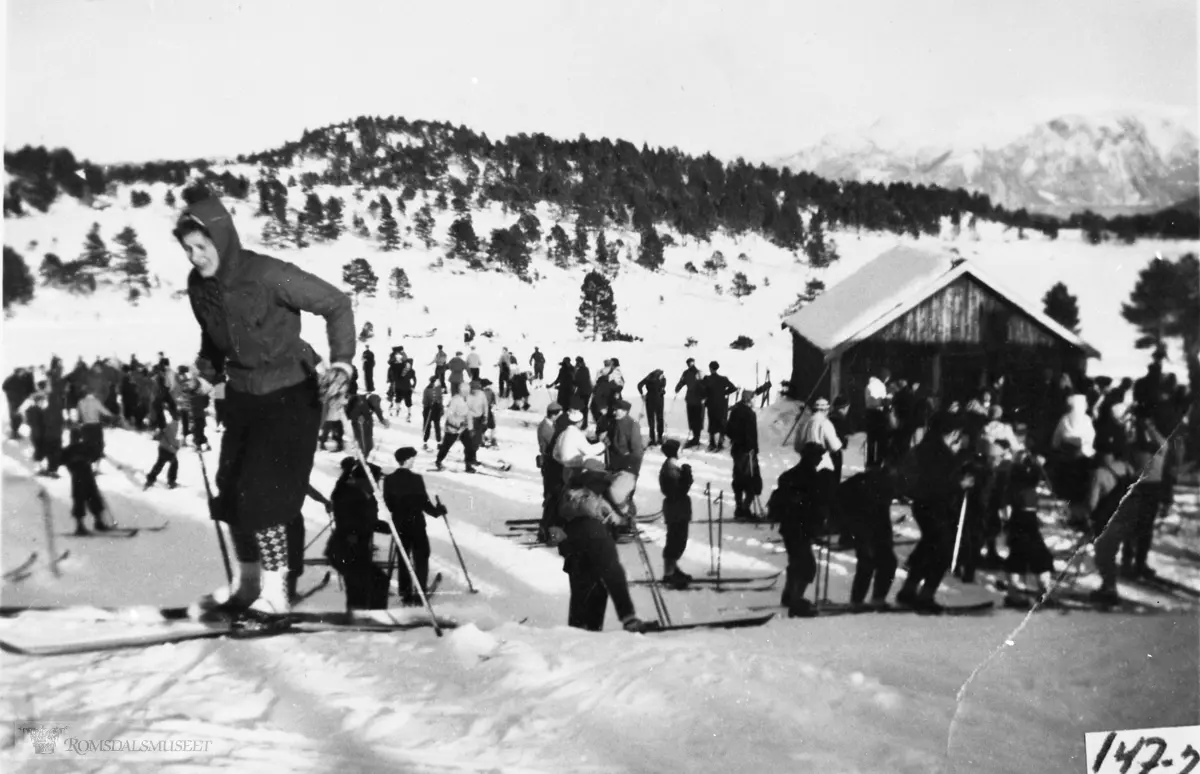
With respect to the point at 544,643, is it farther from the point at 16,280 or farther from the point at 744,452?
the point at 16,280

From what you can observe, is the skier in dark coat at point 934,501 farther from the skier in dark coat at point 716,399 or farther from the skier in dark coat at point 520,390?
the skier in dark coat at point 520,390

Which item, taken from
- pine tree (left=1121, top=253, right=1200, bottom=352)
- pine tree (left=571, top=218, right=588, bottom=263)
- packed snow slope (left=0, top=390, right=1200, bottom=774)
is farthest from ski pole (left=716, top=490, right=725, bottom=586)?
pine tree (left=1121, top=253, right=1200, bottom=352)

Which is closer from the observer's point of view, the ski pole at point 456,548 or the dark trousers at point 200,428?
the dark trousers at point 200,428

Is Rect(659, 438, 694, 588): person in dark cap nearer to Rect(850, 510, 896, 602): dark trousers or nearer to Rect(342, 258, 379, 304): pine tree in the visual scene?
Rect(850, 510, 896, 602): dark trousers

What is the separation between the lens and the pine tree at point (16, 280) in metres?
2.55

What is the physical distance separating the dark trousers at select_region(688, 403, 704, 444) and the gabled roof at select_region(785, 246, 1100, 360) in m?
0.39

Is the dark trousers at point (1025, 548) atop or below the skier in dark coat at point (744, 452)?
below

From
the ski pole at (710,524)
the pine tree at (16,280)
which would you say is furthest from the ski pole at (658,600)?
the pine tree at (16,280)

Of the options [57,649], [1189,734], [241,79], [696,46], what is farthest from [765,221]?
[57,649]

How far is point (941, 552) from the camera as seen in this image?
117 inches

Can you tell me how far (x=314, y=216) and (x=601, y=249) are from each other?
861 mm

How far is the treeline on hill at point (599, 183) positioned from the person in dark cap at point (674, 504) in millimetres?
713

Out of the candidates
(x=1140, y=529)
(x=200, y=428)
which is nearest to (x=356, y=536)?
(x=200, y=428)

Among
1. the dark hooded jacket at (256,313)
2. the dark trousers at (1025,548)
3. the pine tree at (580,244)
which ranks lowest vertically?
the dark trousers at (1025,548)
